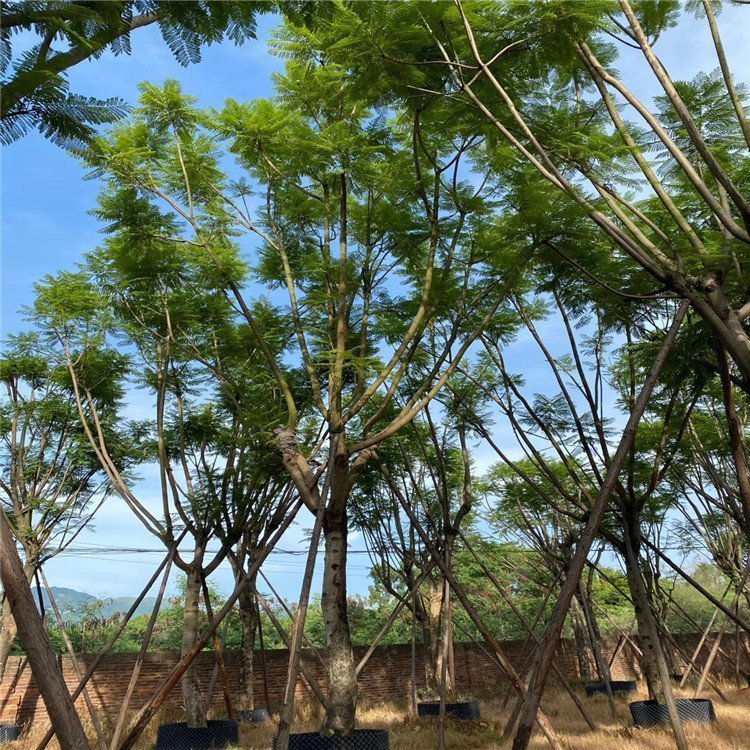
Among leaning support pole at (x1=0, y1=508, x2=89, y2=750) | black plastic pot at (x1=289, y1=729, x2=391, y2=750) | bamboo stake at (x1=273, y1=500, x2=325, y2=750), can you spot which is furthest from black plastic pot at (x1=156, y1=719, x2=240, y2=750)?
leaning support pole at (x1=0, y1=508, x2=89, y2=750)

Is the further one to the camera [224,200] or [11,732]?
[11,732]

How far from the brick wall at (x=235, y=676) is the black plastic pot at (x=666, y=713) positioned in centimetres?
241

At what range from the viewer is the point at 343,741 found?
614 centimetres

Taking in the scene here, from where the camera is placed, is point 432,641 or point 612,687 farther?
point 432,641

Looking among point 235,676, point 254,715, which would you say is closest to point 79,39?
point 254,715

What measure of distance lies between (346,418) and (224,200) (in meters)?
3.57

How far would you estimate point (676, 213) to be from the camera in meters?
5.18

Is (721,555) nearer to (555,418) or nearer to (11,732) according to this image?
(555,418)

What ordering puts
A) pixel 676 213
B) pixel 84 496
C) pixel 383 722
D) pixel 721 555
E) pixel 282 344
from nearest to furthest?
pixel 676 213 → pixel 282 344 → pixel 383 722 → pixel 84 496 → pixel 721 555

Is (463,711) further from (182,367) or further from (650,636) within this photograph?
(182,367)

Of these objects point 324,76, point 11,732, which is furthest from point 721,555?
point 11,732

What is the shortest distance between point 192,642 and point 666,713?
6934mm

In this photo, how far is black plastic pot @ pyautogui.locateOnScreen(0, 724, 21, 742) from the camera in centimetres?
1054

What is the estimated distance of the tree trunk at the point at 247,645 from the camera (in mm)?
13039
